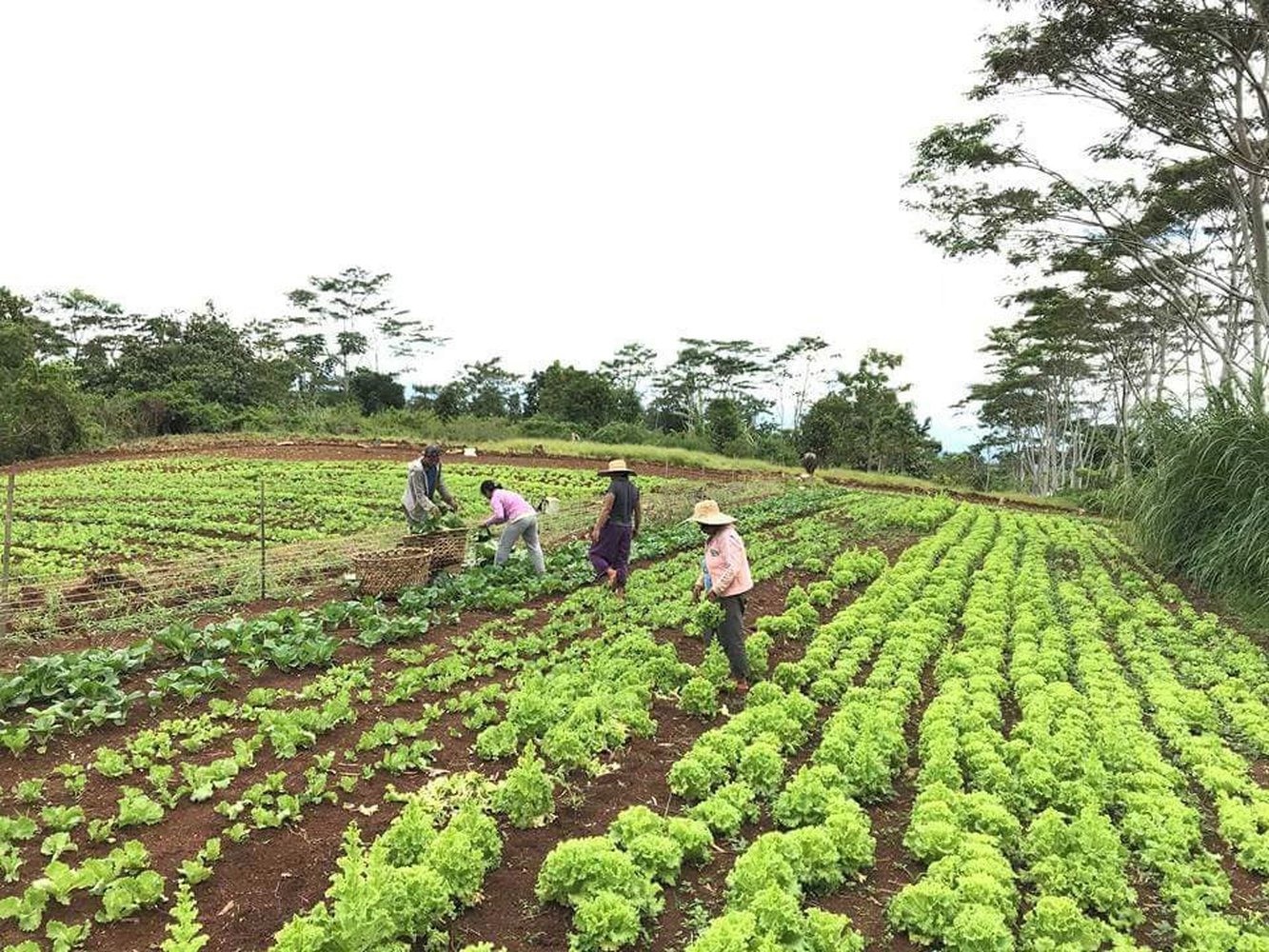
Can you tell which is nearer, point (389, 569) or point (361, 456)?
point (389, 569)

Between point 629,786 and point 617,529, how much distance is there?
218 inches

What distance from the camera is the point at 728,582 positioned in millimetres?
7461

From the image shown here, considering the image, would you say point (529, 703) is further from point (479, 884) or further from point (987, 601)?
point (987, 601)

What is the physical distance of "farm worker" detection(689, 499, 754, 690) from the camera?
748 centimetres

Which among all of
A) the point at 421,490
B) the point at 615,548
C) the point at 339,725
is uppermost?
the point at 421,490

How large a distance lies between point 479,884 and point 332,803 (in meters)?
1.44

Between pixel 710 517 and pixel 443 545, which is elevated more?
pixel 710 517

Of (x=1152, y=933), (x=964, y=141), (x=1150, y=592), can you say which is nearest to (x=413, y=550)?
(x=1152, y=933)

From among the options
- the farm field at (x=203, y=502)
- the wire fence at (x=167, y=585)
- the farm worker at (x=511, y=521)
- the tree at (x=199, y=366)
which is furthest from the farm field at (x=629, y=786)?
the tree at (x=199, y=366)

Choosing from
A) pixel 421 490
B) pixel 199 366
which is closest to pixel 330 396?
pixel 199 366

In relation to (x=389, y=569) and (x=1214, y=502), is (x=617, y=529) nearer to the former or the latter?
(x=389, y=569)

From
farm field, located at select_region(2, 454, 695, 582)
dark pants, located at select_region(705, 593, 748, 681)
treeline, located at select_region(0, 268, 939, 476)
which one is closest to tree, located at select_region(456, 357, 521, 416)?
treeline, located at select_region(0, 268, 939, 476)

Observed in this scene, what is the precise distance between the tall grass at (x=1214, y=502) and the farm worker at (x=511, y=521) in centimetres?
1008

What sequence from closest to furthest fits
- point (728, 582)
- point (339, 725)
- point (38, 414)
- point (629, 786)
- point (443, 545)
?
point (629, 786)
point (339, 725)
point (728, 582)
point (443, 545)
point (38, 414)
